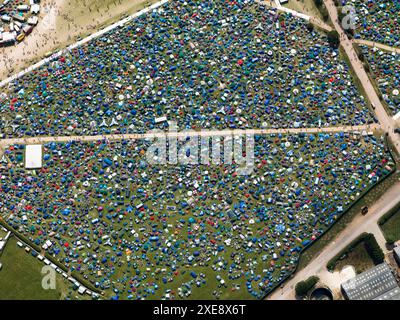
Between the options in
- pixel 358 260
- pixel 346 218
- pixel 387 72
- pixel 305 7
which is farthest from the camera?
pixel 305 7

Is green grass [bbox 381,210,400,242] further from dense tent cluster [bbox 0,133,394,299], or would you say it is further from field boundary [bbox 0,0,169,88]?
field boundary [bbox 0,0,169,88]

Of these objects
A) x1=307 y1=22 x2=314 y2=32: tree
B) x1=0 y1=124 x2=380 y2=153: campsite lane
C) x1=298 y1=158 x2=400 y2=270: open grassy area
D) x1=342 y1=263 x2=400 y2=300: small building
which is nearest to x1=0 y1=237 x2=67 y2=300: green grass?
x1=0 y1=124 x2=380 y2=153: campsite lane

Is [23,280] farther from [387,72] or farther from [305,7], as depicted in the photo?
[387,72]

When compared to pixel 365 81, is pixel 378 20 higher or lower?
higher

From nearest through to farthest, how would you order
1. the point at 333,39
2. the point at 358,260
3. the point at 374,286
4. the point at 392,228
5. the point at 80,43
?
the point at 374,286
the point at 358,260
the point at 392,228
the point at 333,39
the point at 80,43

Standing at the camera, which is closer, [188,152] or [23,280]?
[23,280]

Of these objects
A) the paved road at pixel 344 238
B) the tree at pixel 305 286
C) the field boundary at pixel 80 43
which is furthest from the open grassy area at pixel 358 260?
the field boundary at pixel 80 43

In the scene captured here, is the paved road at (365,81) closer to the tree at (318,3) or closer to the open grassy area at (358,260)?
the tree at (318,3)

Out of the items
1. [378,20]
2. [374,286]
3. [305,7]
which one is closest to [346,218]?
[374,286]
